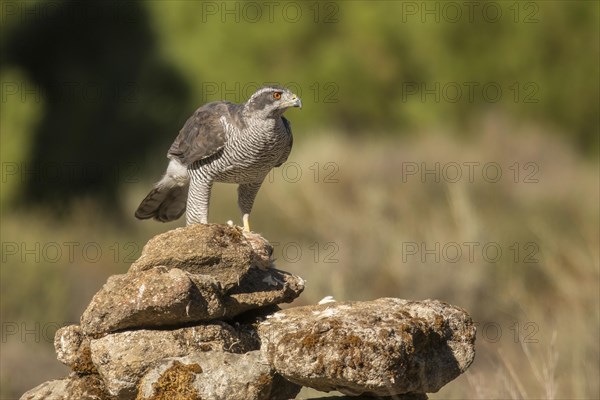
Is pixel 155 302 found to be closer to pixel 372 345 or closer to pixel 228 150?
pixel 372 345

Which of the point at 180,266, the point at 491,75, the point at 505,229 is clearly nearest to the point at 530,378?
the point at 180,266

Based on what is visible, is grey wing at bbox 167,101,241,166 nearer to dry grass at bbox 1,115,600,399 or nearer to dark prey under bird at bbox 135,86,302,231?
dark prey under bird at bbox 135,86,302,231

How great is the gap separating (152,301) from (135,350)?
325mm

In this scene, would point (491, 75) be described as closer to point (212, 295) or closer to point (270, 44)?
point (270, 44)

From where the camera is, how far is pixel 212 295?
5.51m

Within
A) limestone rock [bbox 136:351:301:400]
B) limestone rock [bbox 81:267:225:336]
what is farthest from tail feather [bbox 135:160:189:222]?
limestone rock [bbox 136:351:301:400]

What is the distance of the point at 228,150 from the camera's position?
7.32m

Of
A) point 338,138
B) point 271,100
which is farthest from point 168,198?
point 338,138

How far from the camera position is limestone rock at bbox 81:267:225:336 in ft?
17.4

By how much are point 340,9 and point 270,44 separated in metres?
2.66

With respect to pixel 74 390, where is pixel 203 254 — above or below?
above

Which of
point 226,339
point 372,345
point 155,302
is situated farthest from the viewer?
point 226,339

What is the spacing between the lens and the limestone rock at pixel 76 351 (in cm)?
572

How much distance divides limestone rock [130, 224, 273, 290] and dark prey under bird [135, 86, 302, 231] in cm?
146
